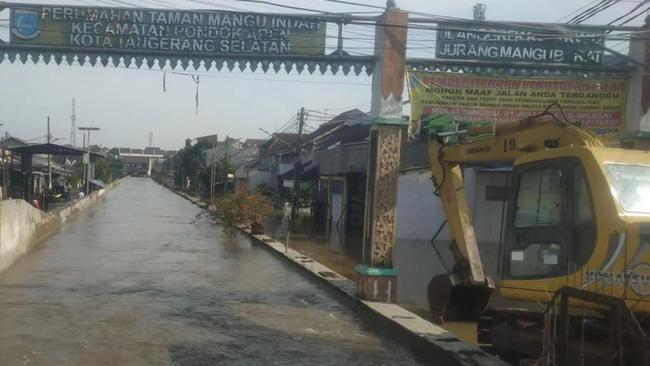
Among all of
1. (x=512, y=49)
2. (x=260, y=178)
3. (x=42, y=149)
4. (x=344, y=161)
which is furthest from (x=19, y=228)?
(x=260, y=178)

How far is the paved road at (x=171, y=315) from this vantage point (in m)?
8.23

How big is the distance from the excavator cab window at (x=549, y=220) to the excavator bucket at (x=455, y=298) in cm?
307

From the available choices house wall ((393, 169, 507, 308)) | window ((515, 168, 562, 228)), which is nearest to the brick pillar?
window ((515, 168, 562, 228))

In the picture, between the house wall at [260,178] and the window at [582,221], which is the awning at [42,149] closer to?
the house wall at [260,178]

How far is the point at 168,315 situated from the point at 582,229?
6553 millimetres

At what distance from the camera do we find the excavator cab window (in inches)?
239

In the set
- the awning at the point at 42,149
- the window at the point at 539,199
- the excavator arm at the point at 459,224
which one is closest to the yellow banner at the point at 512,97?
the excavator arm at the point at 459,224

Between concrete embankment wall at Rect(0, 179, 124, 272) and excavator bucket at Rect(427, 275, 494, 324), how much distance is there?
349 inches

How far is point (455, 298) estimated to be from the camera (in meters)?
10.3

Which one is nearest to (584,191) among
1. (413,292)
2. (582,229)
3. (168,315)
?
(582,229)

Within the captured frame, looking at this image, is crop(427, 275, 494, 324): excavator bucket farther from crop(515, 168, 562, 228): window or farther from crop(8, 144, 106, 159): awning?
crop(8, 144, 106, 159): awning

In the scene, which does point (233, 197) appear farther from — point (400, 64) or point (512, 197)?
point (512, 197)

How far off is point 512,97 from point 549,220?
5.21 meters

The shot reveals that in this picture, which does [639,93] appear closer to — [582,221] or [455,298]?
[455,298]
